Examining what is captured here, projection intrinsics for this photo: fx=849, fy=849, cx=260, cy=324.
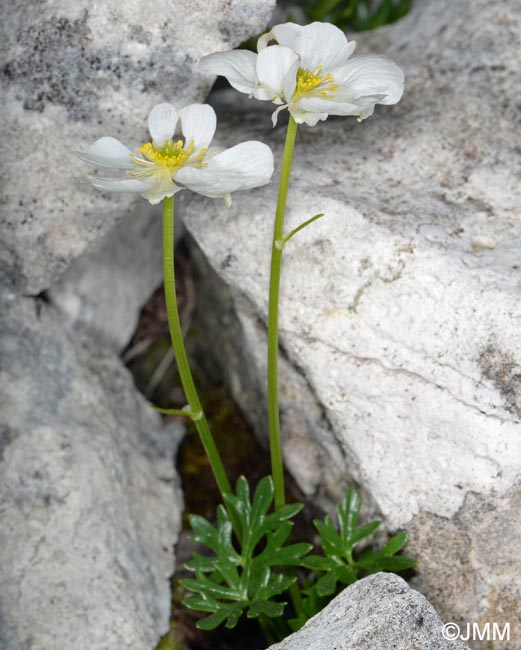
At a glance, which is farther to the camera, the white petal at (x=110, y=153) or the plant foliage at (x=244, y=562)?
the plant foliage at (x=244, y=562)

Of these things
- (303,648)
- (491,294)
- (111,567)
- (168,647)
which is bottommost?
(168,647)

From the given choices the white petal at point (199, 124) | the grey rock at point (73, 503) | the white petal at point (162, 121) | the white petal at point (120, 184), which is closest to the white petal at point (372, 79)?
the white petal at point (199, 124)

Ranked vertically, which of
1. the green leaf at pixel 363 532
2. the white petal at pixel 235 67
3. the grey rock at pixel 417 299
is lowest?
the green leaf at pixel 363 532

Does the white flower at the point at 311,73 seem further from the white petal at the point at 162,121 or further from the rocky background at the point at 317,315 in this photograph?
the rocky background at the point at 317,315

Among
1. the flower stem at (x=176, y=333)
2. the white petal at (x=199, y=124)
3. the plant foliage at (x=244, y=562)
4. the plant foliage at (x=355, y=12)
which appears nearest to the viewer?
the flower stem at (x=176, y=333)

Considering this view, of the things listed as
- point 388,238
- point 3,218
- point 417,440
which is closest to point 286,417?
point 417,440

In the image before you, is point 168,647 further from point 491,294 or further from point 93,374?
point 491,294
